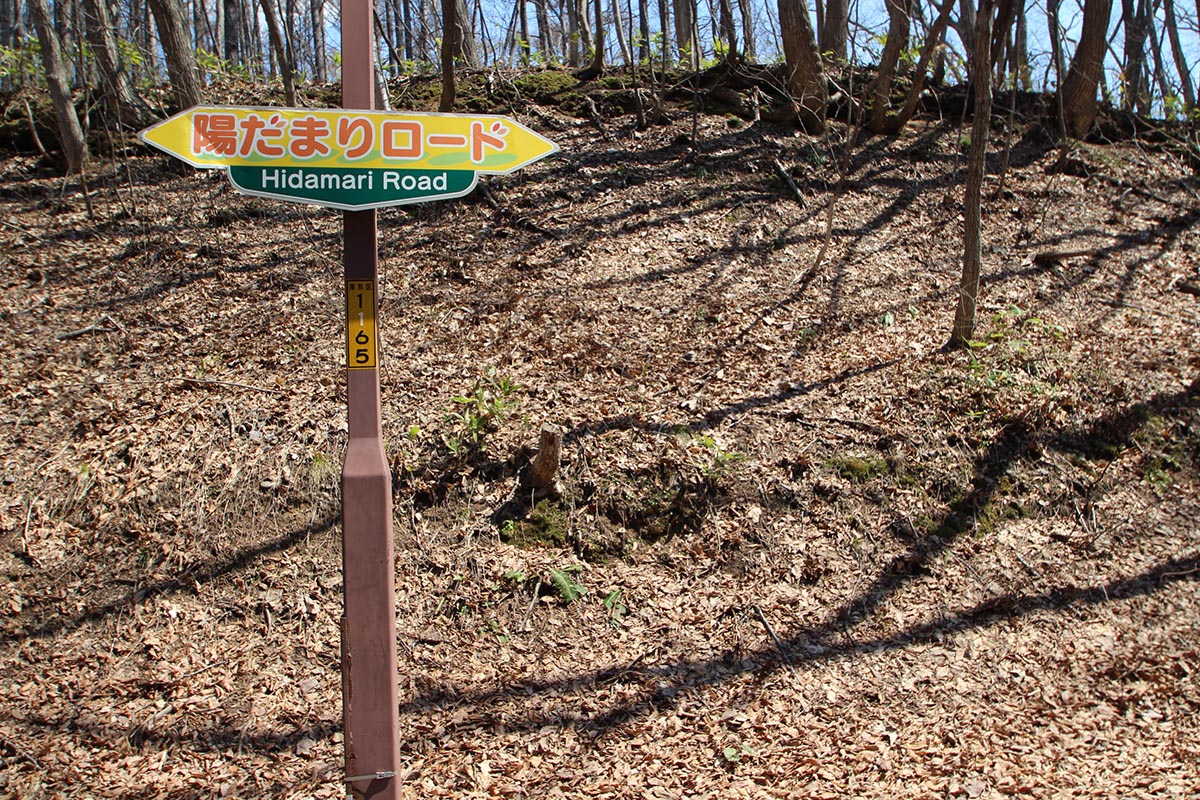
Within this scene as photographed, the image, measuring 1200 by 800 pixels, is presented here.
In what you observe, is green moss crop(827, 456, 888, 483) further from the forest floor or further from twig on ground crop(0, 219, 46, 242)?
twig on ground crop(0, 219, 46, 242)

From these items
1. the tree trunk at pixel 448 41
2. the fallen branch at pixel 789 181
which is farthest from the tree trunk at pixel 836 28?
the tree trunk at pixel 448 41

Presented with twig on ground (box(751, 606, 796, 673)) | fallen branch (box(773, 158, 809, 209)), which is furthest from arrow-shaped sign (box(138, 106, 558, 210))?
fallen branch (box(773, 158, 809, 209))

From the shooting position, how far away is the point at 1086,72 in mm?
11039

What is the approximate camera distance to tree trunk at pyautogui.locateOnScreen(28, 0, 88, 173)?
319 inches

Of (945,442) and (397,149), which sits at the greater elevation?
(397,149)

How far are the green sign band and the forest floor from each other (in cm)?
300

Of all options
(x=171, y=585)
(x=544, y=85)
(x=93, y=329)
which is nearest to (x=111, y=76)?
(x=93, y=329)

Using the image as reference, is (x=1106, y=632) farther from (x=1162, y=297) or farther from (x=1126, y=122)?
(x=1126, y=122)

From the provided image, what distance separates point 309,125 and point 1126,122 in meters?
13.6

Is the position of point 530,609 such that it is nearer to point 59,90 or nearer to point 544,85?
point 59,90

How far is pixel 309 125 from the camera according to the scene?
319 centimetres

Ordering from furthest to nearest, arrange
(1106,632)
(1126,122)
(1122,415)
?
(1126,122), (1122,415), (1106,632)

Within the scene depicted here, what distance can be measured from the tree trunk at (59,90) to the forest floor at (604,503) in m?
0.50

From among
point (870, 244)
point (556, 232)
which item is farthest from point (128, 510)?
point (870, 244)
